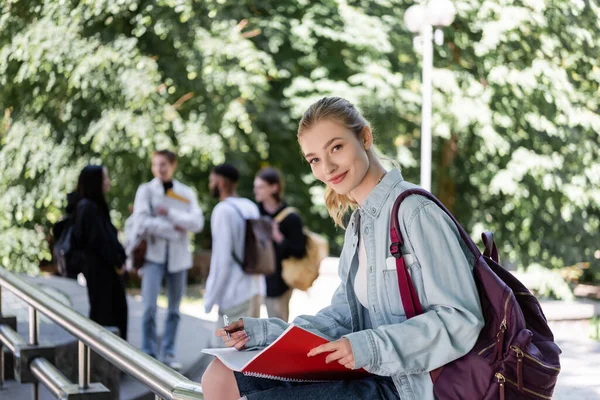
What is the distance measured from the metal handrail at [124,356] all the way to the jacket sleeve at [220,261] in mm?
2371

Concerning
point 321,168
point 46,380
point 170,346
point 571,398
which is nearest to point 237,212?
point 170,346

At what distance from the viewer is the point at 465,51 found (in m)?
14.5

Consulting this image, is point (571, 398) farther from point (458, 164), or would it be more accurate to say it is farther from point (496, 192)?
A: point (458, 164)

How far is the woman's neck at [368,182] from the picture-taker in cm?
198

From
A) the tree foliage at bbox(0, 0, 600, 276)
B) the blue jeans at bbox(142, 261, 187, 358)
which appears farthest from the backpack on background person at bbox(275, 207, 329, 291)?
the tree foliage at bbox(0, 0, 600, 276)

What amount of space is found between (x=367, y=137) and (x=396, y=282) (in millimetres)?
400

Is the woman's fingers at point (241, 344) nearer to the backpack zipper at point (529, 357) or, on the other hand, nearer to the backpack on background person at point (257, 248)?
the backpack zipper at point (529, 357)

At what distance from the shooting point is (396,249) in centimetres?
176

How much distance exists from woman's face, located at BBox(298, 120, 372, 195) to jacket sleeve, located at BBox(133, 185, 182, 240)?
469cm

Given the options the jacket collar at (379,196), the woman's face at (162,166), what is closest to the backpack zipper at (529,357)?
the jacket collar at (379,196)

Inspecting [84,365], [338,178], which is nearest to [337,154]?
[338,178]

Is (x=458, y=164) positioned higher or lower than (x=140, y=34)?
lower

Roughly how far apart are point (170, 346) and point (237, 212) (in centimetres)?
145

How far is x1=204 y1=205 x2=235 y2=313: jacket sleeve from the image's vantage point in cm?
588
